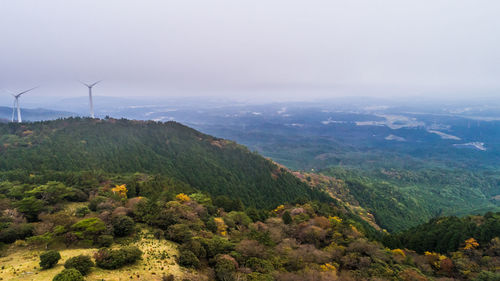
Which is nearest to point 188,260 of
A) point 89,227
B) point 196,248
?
point 196,248

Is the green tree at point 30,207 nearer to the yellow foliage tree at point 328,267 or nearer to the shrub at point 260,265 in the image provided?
the shrub at point 260,265

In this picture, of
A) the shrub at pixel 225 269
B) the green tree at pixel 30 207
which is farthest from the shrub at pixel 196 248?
the green tree at pixel 30 207

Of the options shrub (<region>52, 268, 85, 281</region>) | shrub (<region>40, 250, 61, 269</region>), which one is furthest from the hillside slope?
shrub (<region>52, 268, 85, 281</region>)

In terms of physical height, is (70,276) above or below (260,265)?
above

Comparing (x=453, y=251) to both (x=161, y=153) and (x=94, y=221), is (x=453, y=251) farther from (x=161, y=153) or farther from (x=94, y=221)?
(x=161, y=153)

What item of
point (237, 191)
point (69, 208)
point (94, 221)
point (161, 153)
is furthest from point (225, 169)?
point (94, 221)

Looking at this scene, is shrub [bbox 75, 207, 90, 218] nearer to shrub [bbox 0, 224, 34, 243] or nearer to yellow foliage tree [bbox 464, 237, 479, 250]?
shrub [bbox 0, 224, 34, 243]

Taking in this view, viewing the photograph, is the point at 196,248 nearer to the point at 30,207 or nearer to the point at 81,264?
the point at 81,264
